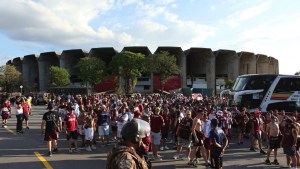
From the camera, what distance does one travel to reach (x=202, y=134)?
10.3 metres

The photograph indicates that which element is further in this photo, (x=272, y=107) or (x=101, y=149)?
(x=272, y=107)

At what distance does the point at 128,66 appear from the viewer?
66.9m

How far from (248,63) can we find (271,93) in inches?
2943

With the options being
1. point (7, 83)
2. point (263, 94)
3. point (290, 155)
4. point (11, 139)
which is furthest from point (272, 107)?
point (7, 83)

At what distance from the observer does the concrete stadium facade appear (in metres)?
82.1

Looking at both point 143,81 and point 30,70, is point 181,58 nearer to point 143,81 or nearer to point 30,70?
point 143,81

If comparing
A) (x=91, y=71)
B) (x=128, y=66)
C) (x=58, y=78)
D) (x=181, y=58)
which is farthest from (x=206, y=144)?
(x=181, y=58)

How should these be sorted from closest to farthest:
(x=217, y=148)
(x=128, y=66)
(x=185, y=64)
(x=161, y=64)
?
(x=217, y=148) → (x=128, y=66) → (x=161, y=64) → (x=185, y=64)

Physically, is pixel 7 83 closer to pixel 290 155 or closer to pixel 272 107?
pixel 272 107

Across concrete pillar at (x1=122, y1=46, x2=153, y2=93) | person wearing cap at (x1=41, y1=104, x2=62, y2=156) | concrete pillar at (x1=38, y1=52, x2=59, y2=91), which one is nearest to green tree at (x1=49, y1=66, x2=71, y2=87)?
concrete pillar at (x1=38, y1=52, x2=59, y2=91)

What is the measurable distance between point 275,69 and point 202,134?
103 metres

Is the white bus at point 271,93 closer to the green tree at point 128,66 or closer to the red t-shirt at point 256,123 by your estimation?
the red t-shirt at point 256,123

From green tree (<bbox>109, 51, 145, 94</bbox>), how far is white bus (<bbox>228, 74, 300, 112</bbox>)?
4626cm

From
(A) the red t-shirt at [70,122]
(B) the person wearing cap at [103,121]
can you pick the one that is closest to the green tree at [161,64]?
(B) the person wearing cap at [103,121]
